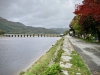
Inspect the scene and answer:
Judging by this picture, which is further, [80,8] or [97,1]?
[80,8]

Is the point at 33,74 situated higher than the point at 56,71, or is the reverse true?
the point at 56,71

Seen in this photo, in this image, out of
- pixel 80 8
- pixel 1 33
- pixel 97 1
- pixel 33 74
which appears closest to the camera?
pixel 33 74

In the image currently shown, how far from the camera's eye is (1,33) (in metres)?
182

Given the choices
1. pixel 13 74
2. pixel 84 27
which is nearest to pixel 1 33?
pixel 84 27

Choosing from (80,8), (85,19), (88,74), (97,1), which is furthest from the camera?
(85,19)

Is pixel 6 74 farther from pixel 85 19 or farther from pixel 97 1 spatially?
pixel 85 19

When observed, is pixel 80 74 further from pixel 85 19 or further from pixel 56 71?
pixel 85 19

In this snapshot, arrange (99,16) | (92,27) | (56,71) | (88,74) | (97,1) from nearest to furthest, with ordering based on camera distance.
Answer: (56,71)
(88,74)
(97,1)
(99,16)
(92,27)

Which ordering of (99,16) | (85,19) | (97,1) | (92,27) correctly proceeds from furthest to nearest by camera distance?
(92,27)
(85,19)
(99,16)
(97,1)

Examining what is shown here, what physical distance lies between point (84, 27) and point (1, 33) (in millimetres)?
153826

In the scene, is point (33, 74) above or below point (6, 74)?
above

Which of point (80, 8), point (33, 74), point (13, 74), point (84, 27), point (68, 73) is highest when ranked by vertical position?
point (80, 8)

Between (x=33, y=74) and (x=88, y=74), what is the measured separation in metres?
3.83

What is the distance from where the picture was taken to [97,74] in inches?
349
